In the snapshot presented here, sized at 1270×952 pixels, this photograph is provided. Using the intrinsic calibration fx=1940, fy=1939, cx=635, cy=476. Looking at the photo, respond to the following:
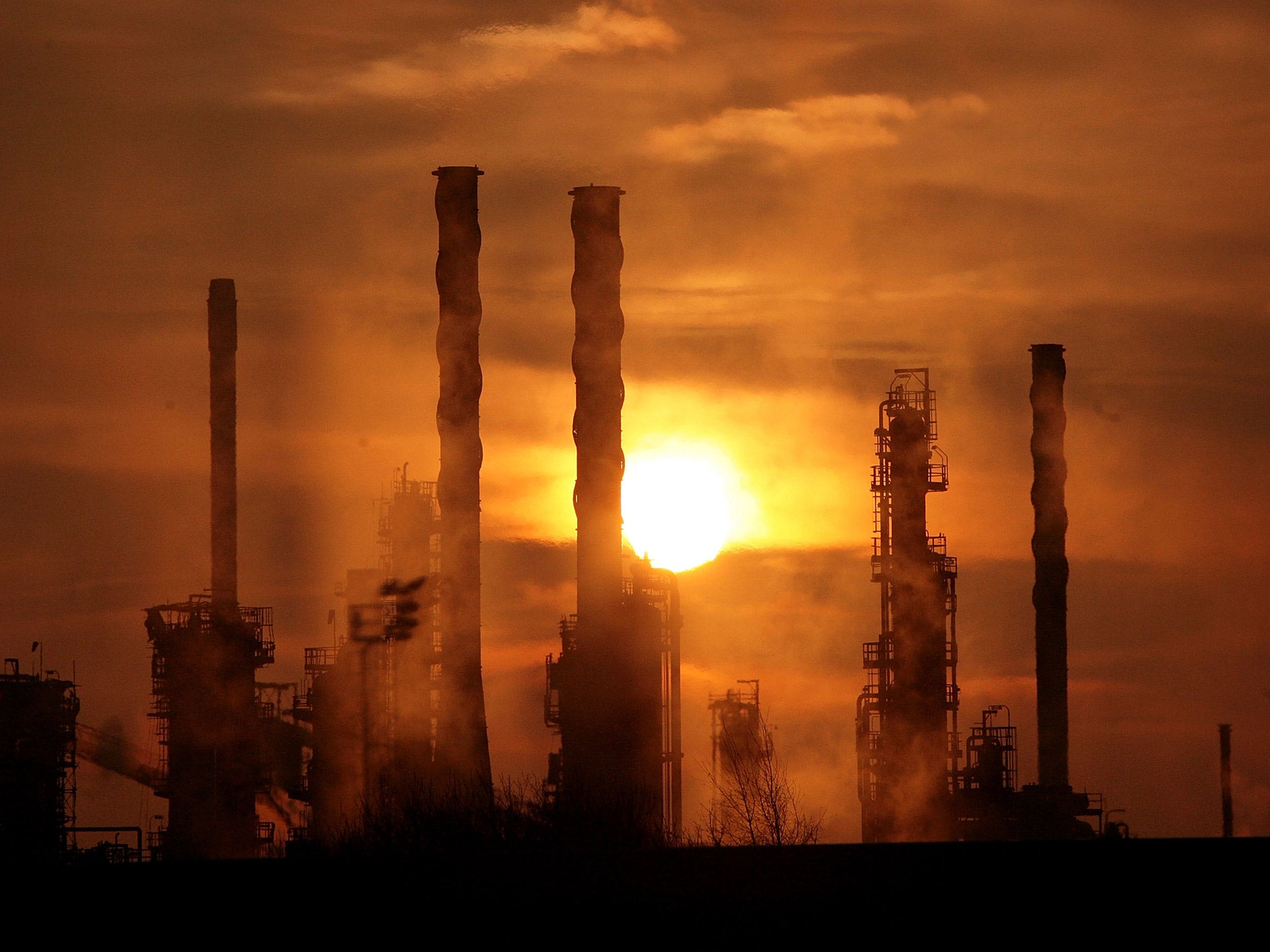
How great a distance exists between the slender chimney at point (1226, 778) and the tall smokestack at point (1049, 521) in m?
10.3

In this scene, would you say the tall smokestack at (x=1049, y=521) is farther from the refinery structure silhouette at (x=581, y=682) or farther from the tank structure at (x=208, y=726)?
the tank structure at (x=208, y=726)

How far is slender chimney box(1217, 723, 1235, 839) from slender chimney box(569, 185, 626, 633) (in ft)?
74.4

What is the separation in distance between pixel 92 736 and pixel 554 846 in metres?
34.8

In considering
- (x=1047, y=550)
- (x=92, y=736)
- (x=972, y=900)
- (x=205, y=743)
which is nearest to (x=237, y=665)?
(x=205, y=743)

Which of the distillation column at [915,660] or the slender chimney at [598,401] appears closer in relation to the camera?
the slender chimney at [598,401]

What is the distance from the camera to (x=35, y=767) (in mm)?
44719

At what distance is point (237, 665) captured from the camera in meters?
48.6

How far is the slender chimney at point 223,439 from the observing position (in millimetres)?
49594

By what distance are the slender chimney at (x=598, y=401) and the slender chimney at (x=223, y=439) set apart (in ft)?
38.6

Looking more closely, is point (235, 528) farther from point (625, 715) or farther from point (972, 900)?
point (972, 900)

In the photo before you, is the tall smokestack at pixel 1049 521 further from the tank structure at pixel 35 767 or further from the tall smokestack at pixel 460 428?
the tank structure at pixel 35 767

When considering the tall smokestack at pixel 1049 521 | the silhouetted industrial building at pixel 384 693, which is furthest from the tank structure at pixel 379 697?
the tall smokestack at pixel 1049 521

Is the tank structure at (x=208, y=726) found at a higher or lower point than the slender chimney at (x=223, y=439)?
lower

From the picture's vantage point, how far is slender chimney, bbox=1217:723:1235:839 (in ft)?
179
